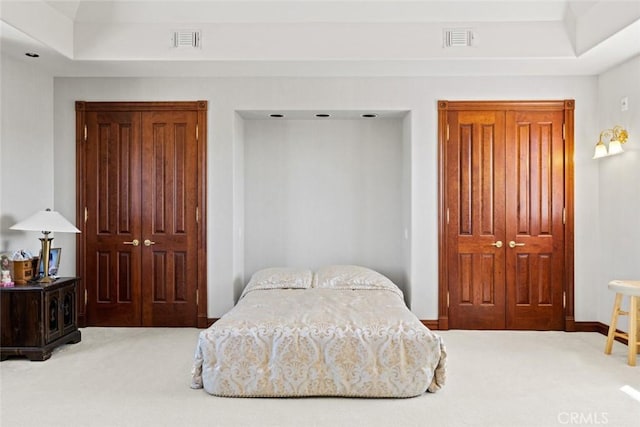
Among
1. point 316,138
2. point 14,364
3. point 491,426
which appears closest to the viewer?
point 491,426

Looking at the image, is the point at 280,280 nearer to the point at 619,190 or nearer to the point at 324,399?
the point at 324,399

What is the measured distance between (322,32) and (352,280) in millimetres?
2273

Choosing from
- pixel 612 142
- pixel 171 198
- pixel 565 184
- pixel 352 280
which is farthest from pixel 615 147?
pixel 171 198

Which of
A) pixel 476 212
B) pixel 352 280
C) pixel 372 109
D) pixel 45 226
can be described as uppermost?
pixel 372 109

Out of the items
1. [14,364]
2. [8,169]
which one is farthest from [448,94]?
[14,364]

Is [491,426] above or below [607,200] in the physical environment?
below

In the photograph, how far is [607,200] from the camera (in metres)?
4.68

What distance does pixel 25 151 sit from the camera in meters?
4.44

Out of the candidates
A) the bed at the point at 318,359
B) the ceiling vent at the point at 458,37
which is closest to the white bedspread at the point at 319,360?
the bed at the point at 318,359

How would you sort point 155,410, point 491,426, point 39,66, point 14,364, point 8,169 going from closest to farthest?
point 491,426, point 155,410, point 14,364, point 8,169, point 39,66

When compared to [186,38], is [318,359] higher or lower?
lower

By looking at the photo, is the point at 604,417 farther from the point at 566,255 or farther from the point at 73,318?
the point at 73,318

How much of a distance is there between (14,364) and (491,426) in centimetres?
349

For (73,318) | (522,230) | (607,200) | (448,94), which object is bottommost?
(73,318)
